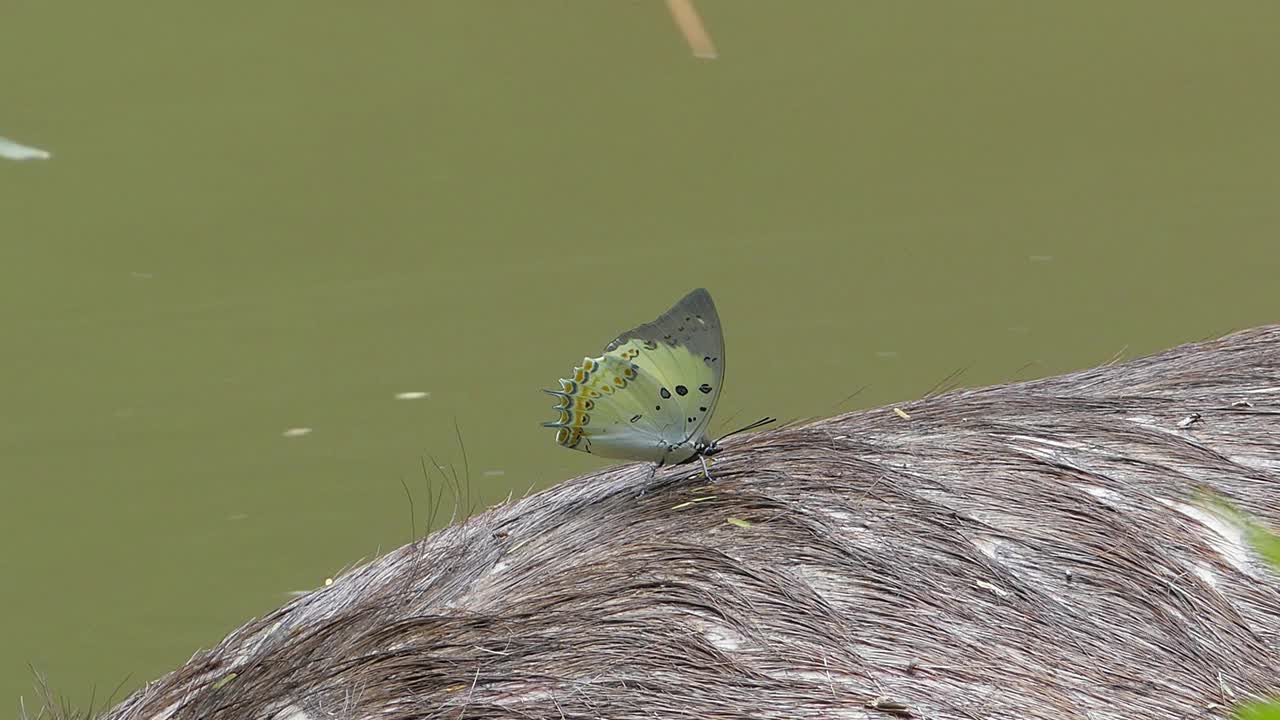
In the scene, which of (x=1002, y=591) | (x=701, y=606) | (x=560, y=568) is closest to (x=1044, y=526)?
(x=1002, y=591)

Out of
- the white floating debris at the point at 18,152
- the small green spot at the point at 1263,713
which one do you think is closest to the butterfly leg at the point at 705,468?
the small green spot at the point at 1263,713

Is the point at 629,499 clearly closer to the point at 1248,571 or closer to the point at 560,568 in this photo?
the point at 560,568

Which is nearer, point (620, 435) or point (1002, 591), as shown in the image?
point (1002, 591)

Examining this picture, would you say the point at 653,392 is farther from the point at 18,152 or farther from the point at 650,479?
the point at 18,152

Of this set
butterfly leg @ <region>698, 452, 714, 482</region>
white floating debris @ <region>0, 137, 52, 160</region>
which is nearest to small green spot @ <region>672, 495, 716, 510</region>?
butterfly leg @ <region>698, 452, 714, 482</region>

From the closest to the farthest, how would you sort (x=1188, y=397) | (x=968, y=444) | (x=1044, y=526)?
(x=1044, y=526) → (x=968, y=444) → (x=1188, y=397)

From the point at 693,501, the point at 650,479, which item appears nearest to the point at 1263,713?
the point at 693,501
